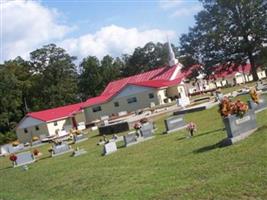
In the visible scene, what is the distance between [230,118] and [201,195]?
589 cm

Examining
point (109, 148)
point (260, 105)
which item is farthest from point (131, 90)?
point (109, 148)

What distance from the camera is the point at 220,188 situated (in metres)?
10.5

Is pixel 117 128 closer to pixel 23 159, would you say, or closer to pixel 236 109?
pixel 23 159

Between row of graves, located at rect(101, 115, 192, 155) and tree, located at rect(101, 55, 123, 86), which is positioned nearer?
row of graves, located at rect(101, 115, 192, 155)

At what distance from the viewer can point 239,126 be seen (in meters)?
16.1

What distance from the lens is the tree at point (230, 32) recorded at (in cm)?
6581

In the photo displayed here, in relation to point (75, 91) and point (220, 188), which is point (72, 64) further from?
point (220, 188)

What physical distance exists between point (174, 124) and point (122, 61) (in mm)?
83880

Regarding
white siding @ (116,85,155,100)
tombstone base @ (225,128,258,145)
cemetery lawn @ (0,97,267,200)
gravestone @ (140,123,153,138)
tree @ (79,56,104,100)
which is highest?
tree @ (79,56,104,100)

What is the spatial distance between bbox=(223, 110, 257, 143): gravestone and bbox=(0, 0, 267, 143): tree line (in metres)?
49.7

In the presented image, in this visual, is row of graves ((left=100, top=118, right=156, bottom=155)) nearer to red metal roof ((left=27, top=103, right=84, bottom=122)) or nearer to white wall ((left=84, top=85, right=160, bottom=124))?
white wall ((left=84, top=85, right=160, bottom=124))

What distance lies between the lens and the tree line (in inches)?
2616

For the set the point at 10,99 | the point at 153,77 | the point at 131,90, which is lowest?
the point at 131,90

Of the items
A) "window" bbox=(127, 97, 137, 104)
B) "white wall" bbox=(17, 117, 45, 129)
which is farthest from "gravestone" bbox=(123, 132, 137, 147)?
"white wall" bbox=(17, 117, 45, 129)
